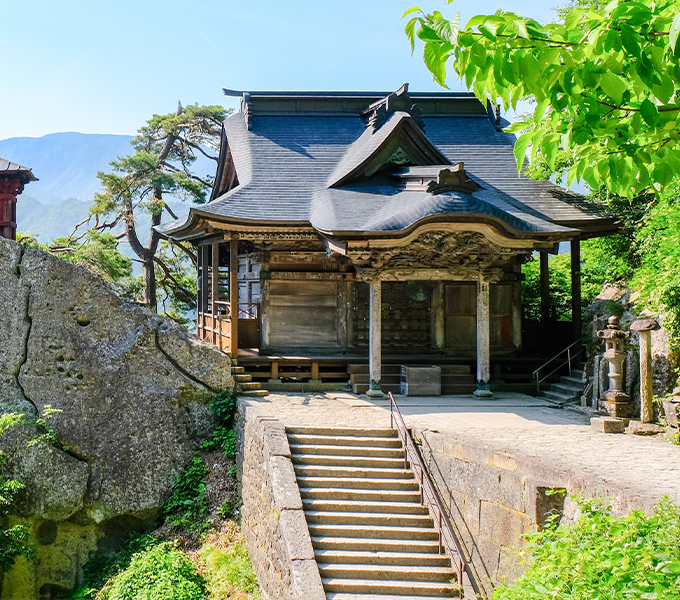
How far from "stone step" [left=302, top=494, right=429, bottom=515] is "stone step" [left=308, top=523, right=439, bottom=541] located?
0.27 metres

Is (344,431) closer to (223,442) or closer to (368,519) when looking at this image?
(368,519)

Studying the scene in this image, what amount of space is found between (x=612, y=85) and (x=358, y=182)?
1259 centimetres

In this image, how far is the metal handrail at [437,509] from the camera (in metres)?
7.99

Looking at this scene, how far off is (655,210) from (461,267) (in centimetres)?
406

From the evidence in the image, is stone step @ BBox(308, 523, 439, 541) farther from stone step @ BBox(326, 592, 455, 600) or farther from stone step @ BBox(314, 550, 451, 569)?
stone step @ BBox(326, 592, 455, 600)

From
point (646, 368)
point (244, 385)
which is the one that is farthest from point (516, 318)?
point (244, 385)

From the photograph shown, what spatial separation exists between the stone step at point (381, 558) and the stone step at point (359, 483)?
1162mm

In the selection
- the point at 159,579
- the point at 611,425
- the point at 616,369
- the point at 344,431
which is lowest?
the point at 159,579

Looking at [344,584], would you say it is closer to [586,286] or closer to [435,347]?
[435,347]

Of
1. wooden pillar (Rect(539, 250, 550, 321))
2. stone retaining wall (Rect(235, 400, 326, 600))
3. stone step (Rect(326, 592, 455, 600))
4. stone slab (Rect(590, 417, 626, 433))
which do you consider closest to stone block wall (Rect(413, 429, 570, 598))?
stone step (Rect(326, 592, 455, 600))

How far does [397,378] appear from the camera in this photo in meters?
14.4

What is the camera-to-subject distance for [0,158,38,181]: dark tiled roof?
60.0 feet

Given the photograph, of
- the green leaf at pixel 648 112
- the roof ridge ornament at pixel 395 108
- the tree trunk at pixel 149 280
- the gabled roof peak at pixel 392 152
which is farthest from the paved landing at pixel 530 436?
the tree trunk at pixel 149 280

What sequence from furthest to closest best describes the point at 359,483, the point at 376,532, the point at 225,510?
the point at 225,510, the point at 359,483, the point at 376,532
